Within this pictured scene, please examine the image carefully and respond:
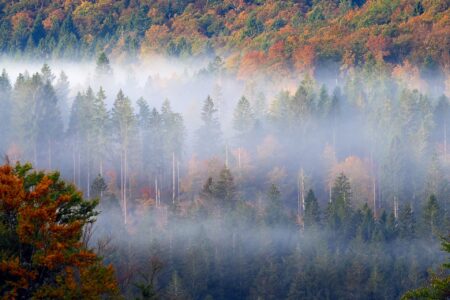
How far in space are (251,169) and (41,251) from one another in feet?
276

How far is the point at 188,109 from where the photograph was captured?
14550cm

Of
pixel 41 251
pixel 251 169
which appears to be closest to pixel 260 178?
pixel 251 169

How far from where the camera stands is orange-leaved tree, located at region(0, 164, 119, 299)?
35094 mm

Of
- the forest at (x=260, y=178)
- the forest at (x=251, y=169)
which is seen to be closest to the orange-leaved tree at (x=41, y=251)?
the forest at (x=251, y=169)

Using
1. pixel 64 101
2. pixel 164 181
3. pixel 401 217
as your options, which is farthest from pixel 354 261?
pixel 64 101

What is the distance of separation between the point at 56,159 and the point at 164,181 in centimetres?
1174

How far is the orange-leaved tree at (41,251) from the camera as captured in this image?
35.1 meters

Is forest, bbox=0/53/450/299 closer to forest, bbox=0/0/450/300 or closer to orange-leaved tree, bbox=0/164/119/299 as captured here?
forest, bbox=0/0/450/300

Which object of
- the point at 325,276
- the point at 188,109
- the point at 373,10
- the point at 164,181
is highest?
the point at 373,10

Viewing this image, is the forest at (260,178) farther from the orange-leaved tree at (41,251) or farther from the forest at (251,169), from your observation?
the orange-leaved tree at (41,251)

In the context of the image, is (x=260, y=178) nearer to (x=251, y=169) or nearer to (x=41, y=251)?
(x=251, y=169)

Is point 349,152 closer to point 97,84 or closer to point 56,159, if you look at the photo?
point 56,159

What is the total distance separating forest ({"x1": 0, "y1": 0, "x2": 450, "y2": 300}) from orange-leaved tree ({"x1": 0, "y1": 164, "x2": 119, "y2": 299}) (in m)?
0.07

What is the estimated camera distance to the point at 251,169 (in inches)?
4705
